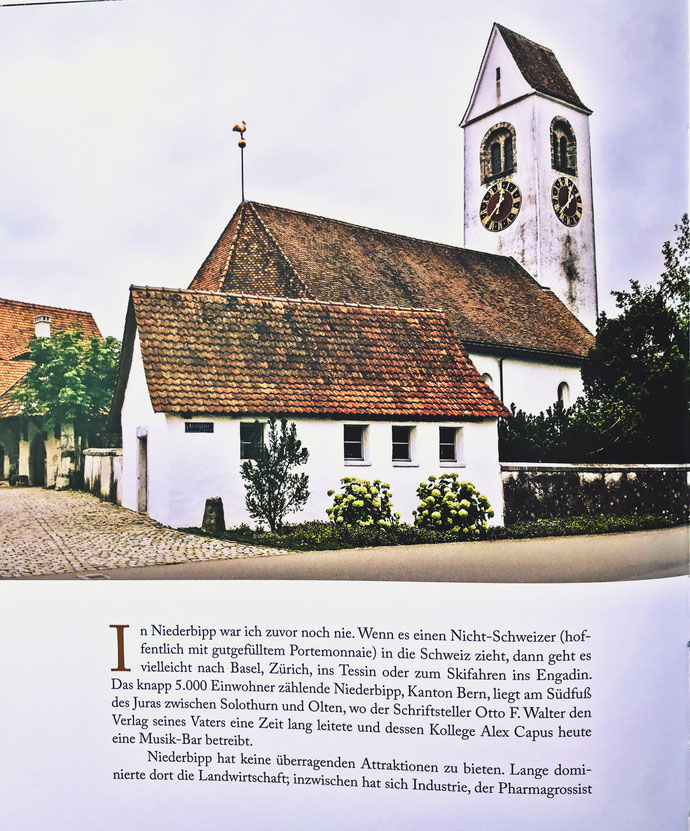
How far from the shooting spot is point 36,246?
13.3 feet

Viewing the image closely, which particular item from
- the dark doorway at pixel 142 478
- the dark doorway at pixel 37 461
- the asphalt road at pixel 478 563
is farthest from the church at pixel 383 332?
the dark doorway at pixel 37 461

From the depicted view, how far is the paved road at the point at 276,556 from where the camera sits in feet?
11.7

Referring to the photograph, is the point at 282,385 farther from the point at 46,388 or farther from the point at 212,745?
the point at 212,745

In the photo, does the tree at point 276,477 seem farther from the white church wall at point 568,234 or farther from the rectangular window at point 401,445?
the white church wall at point 568,234

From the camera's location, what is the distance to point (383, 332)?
13.6ft

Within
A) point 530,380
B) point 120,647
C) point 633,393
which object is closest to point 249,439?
point 120,647

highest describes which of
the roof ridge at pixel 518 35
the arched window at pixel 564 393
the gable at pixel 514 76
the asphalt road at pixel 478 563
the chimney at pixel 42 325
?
the roof ridge at pixel 518 35

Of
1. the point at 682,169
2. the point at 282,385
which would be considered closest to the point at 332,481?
the point at 282,385

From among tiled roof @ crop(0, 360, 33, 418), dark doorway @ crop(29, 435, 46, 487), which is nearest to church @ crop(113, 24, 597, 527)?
dark doorway @ crop(29, 435, 46, 487)

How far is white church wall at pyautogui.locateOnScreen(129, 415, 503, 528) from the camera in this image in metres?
3.74

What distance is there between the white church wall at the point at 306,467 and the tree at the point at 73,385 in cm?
33

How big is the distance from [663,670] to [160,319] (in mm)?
2897

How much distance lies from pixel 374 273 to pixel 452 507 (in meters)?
1.40

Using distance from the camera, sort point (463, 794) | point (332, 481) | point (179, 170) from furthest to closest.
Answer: point (179, 170) → point (332, 481) → point (463, 794)
